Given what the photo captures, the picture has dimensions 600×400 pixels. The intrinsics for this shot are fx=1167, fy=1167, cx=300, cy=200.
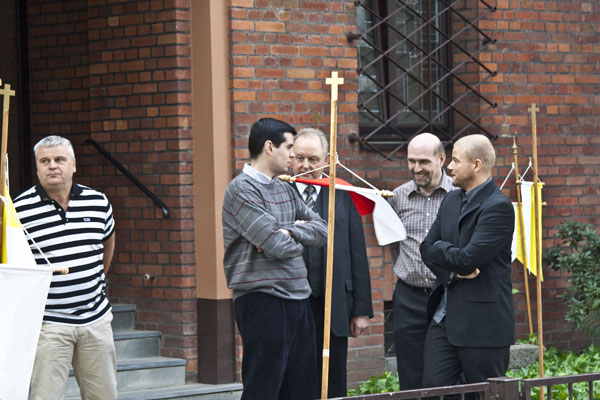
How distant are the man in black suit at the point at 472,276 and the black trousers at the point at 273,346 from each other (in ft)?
2.37

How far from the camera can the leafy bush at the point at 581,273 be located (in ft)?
31.6

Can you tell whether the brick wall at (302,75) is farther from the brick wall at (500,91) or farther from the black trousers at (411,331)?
the black trousers at (411,331)

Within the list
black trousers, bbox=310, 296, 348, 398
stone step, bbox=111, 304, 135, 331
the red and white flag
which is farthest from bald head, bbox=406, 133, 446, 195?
stone step, bbox=111, 304, 135, 331

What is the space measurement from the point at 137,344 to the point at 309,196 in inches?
88.3

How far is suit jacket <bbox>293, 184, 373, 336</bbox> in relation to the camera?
693cm

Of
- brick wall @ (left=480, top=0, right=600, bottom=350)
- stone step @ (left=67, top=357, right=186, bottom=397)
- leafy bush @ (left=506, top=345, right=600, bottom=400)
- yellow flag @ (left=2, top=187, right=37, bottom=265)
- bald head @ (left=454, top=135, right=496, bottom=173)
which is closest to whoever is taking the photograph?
yellow flag @ (left=2, top=187, right=37, bottom=265)

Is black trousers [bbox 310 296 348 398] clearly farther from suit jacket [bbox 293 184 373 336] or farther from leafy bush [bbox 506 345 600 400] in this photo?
leafy bush [bbox 506 345 600 400]

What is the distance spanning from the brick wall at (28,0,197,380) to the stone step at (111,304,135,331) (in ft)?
0.23

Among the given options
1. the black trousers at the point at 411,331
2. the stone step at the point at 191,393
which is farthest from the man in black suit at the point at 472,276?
the stone step at the point at 191,393

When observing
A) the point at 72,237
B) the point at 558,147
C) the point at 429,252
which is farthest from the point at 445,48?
the point at 72,237

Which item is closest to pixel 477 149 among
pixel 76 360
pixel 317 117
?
pixel 76 360

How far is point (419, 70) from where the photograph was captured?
9.93 metres

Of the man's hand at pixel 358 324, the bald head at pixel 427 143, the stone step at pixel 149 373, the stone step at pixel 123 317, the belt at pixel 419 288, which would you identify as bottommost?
the stone step at pixel 149 373

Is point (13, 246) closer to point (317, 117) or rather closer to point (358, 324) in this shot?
point (358, 324)
